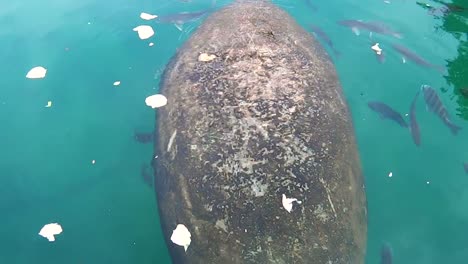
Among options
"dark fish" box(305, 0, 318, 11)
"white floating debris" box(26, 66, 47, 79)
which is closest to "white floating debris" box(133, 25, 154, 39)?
"white floating debris" box(26, 66, 47, 79)

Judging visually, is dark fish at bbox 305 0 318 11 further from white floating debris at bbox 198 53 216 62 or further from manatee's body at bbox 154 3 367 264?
white floating debris at bbox 198 53 216 62

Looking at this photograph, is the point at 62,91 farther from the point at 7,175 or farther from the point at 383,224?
the point at 383,224

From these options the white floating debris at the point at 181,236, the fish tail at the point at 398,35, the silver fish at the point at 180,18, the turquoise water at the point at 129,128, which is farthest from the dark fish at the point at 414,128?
the silver fish at the point at 180,18

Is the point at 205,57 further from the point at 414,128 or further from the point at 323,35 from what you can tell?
the point at 414,128

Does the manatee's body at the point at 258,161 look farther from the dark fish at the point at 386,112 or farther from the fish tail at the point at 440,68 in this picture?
the fish tail at the point at 440,68

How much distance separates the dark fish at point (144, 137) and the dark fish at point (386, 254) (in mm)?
3068

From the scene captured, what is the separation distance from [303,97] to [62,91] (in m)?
3.81

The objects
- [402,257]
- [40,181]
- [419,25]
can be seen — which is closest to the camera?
[402,257]

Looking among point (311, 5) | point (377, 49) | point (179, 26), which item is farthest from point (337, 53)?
point (179, 26)

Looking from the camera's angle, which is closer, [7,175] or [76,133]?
[7,175]

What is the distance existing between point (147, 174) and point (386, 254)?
2.86 meters

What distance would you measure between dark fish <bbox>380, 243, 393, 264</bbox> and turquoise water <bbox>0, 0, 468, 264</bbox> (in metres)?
0.06

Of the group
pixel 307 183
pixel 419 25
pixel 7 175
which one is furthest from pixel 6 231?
pixel 419 25

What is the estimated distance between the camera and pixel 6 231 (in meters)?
4.86
